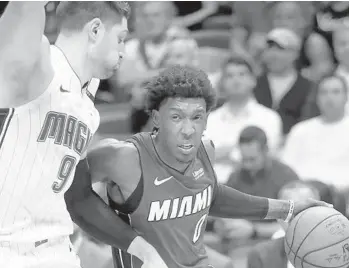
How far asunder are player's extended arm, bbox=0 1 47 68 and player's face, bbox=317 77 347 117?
417 cm

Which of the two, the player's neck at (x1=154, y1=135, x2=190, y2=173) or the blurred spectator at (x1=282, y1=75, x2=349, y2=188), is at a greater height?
the player's neck at (x1=154, y1=135, x2=190, y2=173)

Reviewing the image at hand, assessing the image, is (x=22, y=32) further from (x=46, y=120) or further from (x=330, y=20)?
(x=330, y=20)

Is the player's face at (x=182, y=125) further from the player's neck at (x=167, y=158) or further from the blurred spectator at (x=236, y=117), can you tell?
the blurred spectator at (x=236, y=117)

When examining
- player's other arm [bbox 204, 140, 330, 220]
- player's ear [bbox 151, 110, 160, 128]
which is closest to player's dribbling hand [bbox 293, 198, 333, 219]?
player's other arm [bbox 204, 140, 330, 220]

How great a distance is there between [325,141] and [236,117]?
30.5 inches

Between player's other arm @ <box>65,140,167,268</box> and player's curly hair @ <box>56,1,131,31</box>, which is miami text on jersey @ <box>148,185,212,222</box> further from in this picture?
player's curly hair @ <box>56,1,131,31</box>

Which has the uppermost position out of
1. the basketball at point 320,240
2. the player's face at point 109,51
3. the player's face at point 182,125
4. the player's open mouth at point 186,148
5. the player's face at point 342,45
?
the player's face at point 109,51

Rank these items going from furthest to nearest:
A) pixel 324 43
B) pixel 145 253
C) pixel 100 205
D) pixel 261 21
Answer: pixel 261 21 < pixel 324 43 < pixel 100 205 < pixel 145 253

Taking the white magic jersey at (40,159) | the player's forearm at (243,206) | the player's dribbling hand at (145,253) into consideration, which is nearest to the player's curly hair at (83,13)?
the white magic jersey at (40,159)

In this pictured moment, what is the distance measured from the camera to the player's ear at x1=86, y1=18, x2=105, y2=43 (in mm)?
3286

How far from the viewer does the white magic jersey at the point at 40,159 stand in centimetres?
307

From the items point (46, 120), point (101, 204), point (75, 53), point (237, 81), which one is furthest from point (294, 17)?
point (46, 120)

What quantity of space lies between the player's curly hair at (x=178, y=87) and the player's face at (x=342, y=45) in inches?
145

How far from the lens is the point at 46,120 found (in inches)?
123
